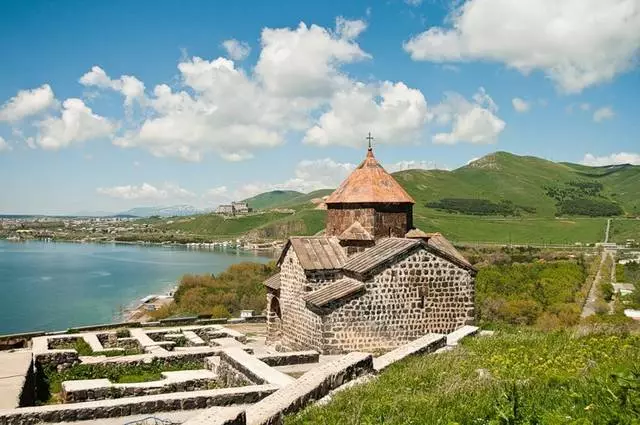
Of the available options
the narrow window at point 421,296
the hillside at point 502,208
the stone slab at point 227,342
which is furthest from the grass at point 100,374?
the hillside at point 502,208

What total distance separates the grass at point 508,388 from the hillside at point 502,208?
95274 millimetres

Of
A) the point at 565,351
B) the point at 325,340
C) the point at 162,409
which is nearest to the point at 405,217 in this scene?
the point at 325,340

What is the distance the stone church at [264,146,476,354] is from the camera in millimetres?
12523

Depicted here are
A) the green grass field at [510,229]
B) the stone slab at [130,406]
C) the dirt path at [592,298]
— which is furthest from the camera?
the green grass field at [510,229]

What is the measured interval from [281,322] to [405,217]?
4300 mm

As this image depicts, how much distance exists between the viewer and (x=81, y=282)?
68375mm

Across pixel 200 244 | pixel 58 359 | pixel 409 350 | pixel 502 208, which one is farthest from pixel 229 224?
pixel 409 350

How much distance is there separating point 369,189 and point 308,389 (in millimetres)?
8592

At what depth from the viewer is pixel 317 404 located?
6.14 m

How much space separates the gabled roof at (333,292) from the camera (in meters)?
12.3

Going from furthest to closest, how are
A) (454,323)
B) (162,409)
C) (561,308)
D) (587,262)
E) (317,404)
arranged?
(587,262), (561,308), (454,323), (162,409), (317,404)

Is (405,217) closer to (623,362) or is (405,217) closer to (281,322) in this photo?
(281,322)

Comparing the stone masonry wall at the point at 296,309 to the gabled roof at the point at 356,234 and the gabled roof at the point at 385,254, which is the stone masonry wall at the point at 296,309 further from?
the gabled roof at the point at 356,234

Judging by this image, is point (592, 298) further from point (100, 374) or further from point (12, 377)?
point (12, 377)
